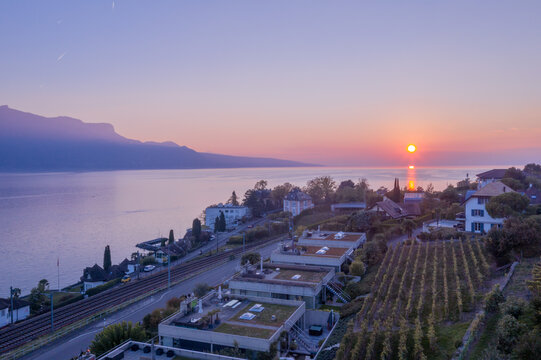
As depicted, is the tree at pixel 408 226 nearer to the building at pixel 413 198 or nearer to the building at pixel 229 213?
the building at pixel 413 198

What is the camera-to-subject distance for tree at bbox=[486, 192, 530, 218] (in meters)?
31.7

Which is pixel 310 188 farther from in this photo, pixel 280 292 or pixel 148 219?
pixel 280 292

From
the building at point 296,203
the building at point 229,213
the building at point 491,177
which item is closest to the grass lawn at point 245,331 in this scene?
the building at point 296,203

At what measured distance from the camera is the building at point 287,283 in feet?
80.1

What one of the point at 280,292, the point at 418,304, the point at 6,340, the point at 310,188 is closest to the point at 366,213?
the point at 280,292

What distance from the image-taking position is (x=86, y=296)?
36625 mm

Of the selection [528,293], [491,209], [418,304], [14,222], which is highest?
[491,209]

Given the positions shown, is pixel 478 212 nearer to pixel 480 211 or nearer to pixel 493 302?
pixel 480 211

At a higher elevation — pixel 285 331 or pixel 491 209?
pixel 491 209

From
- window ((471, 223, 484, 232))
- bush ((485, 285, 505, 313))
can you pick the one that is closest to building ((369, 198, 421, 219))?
window ((471, 223, 484, 232))

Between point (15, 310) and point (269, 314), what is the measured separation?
2265 cm

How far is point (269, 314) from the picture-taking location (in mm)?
21312

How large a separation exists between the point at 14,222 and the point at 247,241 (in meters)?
73.5

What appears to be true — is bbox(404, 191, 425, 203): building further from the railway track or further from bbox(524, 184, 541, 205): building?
the railway track
